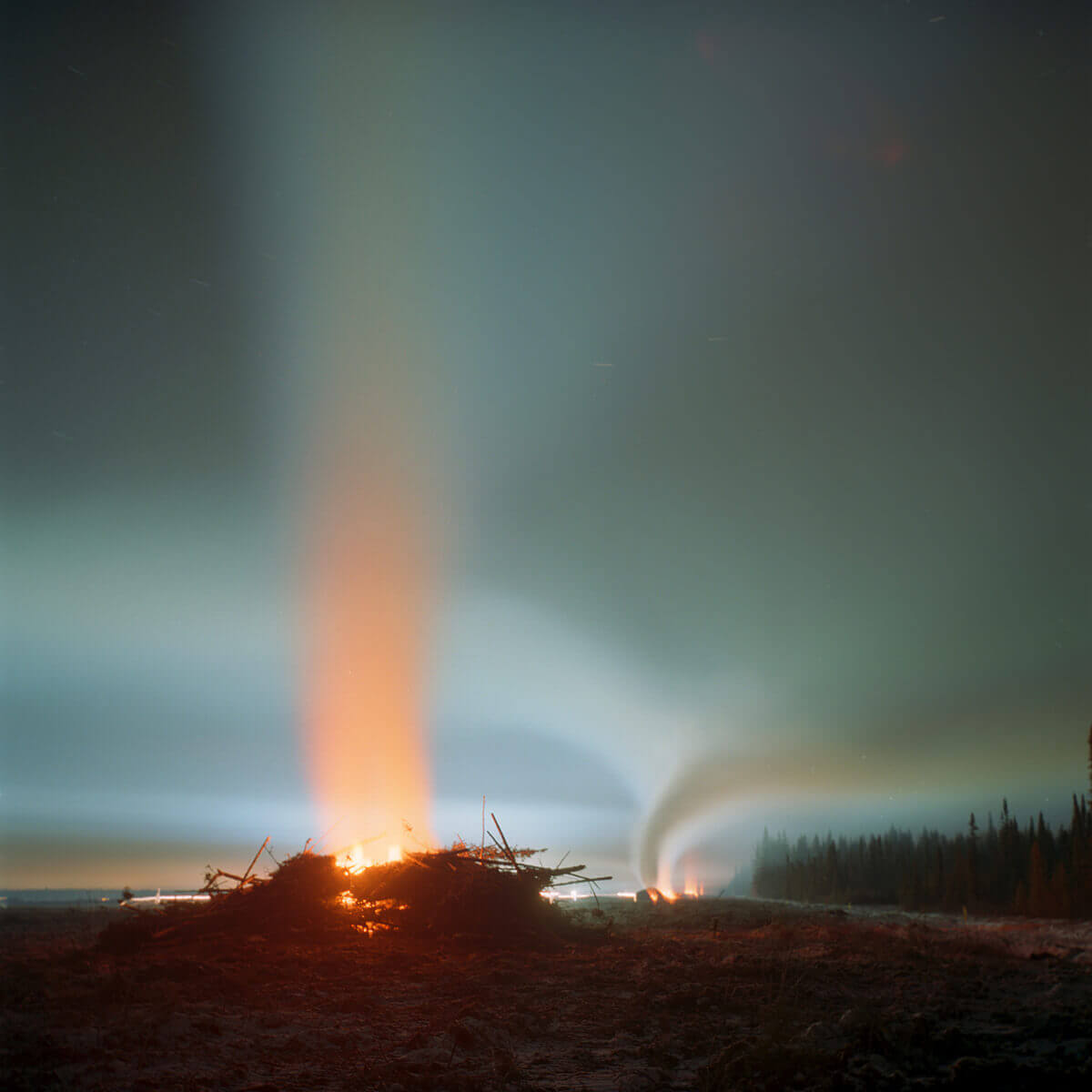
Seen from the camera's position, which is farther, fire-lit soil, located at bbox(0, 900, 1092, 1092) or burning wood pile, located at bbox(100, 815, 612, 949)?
burning wood pile, located at bbox(100, 815, 612, 949)

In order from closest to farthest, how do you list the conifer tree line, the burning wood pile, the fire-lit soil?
the fire-lit soil < the burning wood pile < the conifer tree line

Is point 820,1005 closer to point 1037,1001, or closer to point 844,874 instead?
point 1037,1001

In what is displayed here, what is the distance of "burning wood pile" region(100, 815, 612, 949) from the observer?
19.2 m

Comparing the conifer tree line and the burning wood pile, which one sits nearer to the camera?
the burning wood pile

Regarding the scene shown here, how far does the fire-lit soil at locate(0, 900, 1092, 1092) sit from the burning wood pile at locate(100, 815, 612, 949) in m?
1.05

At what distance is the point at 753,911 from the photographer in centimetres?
3241

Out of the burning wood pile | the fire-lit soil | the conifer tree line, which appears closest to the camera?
the fire-lit soil

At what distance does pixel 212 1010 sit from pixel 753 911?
26608mm

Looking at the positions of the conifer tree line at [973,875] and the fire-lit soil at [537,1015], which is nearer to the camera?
the fire-lit soil at [537,1015]

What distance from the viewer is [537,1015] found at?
12.4 m

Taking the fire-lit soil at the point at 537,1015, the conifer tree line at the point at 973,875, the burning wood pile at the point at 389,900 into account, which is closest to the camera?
the fire-lit soil at the point at 537,1015

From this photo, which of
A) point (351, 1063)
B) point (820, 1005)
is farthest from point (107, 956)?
point (820, 1005)

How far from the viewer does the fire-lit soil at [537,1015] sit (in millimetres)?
9078

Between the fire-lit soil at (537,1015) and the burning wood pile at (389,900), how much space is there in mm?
1051
